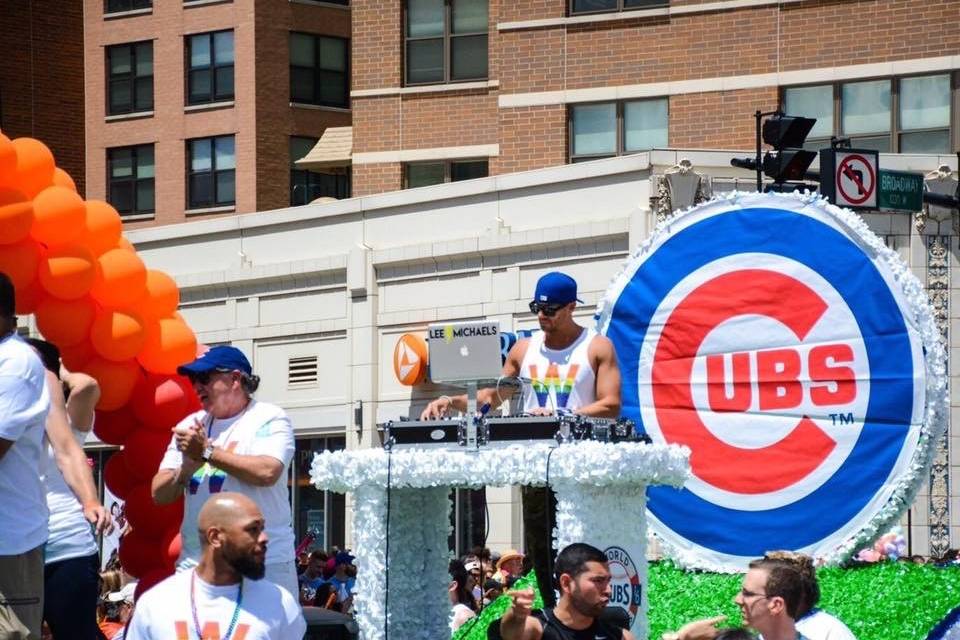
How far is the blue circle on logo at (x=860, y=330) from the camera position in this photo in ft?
40.0

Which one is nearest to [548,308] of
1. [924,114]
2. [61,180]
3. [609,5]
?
[61,180]

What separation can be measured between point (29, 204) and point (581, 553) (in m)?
5.66

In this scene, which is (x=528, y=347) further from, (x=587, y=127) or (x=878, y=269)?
(x=587, y=127)

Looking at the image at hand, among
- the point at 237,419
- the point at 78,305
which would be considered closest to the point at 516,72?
the point at 78,305

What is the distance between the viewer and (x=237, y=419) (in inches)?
336

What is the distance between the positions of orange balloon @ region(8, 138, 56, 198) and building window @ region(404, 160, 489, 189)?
2355 cm

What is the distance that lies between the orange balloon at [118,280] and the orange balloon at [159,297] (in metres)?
0.09

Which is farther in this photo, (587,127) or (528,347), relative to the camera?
(587,127)

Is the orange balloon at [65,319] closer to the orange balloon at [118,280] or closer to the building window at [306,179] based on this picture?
the orange balloon at [118,280]

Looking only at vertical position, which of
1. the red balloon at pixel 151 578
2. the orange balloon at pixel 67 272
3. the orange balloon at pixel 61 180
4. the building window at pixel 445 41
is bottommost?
the red balloon at pixel 151 578

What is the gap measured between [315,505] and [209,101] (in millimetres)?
13147

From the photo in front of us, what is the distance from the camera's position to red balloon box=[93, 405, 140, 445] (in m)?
13.7

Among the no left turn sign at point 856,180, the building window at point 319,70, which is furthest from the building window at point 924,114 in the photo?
the building window at point 319,70

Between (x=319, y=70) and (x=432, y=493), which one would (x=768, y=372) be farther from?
(x=319, y=70)
